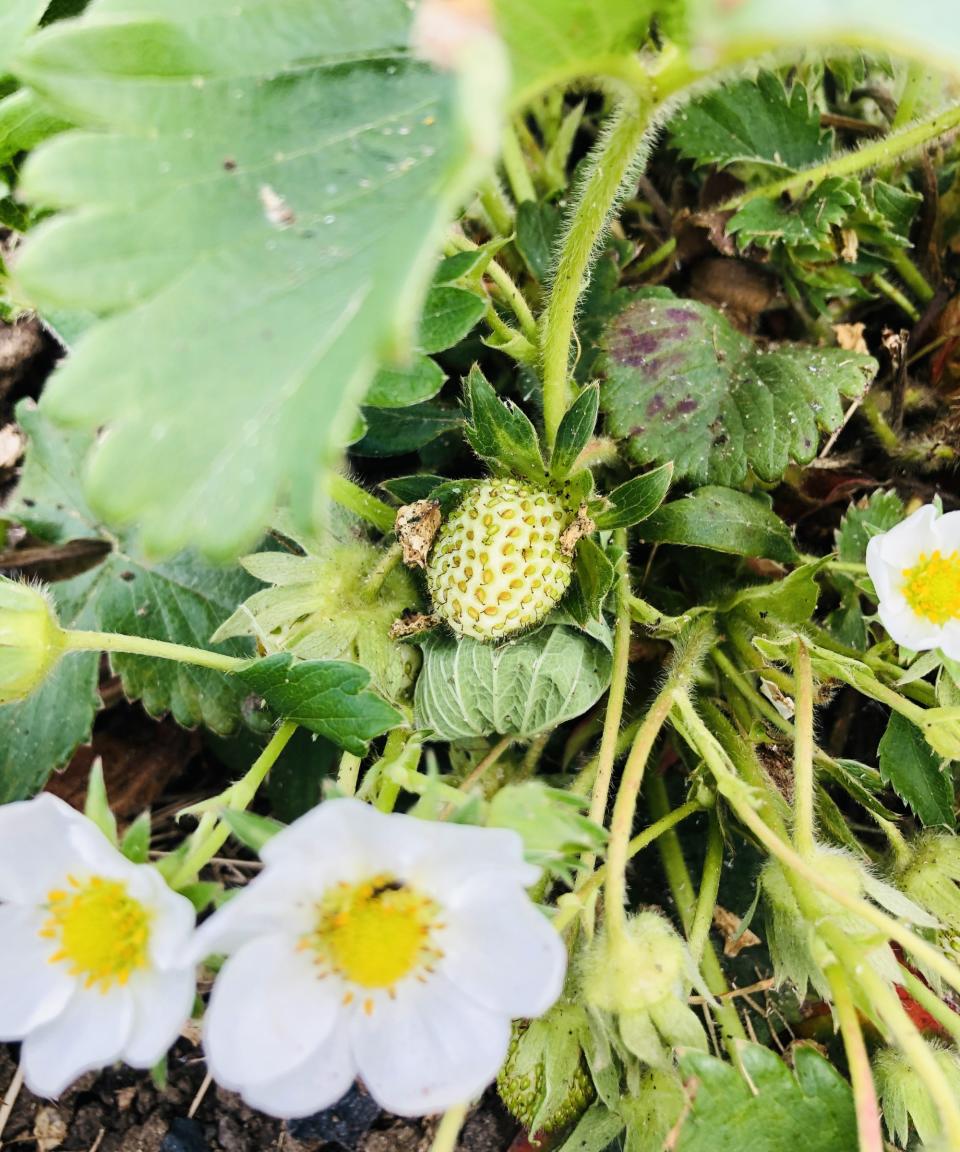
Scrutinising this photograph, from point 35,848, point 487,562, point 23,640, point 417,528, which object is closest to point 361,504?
point 417,528

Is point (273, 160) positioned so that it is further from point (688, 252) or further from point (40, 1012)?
point (688, 252)

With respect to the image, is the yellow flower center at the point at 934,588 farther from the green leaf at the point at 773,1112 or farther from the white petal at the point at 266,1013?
the white petal at the point at 266,1013

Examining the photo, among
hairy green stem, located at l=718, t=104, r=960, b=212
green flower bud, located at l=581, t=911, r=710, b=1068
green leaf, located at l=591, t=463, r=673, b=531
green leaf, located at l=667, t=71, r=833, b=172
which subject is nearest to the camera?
green flower bud, located at l=581, t=911, r=710, b=1068

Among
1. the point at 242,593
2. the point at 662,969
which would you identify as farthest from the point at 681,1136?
the point at 242,593

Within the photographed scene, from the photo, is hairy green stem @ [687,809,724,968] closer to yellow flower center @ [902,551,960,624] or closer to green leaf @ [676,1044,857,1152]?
green leaf @ [676,1044,857,1152]

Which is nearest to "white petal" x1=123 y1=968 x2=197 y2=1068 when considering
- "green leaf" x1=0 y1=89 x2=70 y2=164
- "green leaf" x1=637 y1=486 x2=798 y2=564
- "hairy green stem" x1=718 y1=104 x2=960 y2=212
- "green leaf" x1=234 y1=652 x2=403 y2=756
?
"green leaf" x1=234 y1=652 x2=403 y2=756

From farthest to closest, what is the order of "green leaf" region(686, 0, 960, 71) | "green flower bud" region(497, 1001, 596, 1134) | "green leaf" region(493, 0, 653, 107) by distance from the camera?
"green flower bud" region(497, 1001, 596, 1134) → "green leaf" region(493, 0, 653, 107) → "green leaf" region(686, 0, 960, 71)

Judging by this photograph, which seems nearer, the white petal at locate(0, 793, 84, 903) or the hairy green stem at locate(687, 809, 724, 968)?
the white petal at locate(0, 793, 84, 903)
